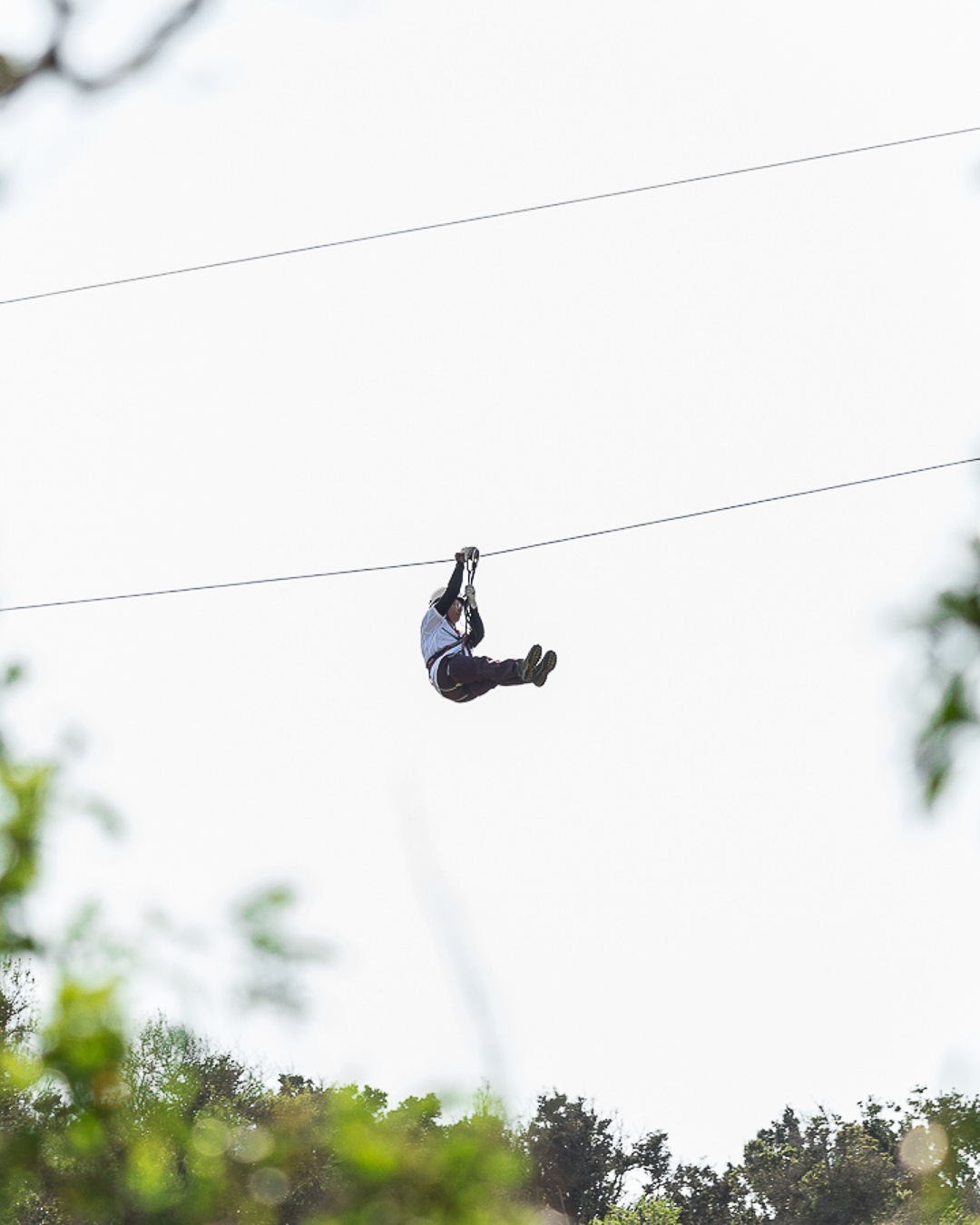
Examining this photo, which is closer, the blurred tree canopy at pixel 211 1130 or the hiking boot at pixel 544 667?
the blurred tree canopy at pixel 211 1130

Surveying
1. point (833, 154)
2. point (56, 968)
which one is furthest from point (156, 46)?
point (833, 154)

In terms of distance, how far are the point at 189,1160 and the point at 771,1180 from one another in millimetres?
31572

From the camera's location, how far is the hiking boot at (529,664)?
7656 mm

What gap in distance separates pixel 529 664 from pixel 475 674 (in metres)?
0.37

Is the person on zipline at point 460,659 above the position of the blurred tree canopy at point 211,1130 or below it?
above

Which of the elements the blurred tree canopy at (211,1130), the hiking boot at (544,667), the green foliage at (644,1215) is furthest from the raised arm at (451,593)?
the green foliage at (644,1215)

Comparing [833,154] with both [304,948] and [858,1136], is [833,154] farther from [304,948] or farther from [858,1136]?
[858,1136]

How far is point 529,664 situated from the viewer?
7703 millimetres

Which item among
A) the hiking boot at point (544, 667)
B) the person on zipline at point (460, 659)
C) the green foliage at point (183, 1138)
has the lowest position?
the green foliage at point (183, 1138)

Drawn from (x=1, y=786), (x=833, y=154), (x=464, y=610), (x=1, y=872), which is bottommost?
(x=1, y=872)

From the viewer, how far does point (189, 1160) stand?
119 centimetres

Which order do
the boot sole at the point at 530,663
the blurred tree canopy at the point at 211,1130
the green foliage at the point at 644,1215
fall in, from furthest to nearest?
the green foliage at the point at 644,1215 → the boot sole at the point at 530,663 → the blurred tree canopy at the point at 211,1130

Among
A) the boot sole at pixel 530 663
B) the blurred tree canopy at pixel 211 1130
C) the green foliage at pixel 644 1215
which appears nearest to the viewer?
the blurred tree canopy at pixel 211 1130

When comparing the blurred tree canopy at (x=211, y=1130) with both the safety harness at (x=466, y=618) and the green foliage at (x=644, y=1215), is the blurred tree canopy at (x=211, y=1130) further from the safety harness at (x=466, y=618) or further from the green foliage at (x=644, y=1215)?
the green foliage at (x=644, y=1215)
